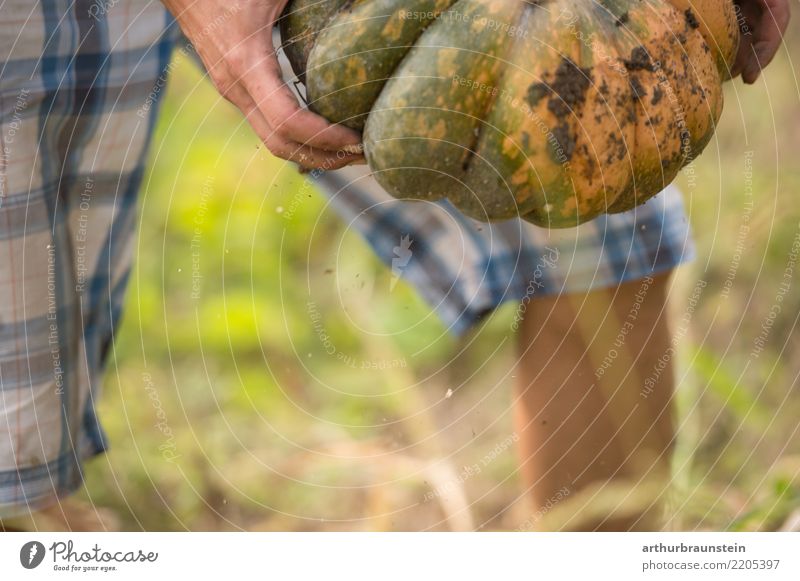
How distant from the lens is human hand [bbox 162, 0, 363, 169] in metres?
0.72

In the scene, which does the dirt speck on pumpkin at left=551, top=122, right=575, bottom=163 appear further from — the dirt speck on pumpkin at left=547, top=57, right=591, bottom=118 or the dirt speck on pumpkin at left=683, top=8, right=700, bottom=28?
the dirt speck on pumpkin at left=683, top=8, right=700, bottom=28

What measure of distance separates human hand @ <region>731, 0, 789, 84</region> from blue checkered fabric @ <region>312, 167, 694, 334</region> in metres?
0.20

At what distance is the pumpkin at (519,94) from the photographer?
654 mm

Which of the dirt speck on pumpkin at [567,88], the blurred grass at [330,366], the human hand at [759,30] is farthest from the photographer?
the blurred grass at [330,366]

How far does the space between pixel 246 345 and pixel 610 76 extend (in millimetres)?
544

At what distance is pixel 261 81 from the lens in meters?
0.74

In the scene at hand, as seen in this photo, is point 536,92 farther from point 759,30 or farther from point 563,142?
point 759,30

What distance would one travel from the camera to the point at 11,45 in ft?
2.97

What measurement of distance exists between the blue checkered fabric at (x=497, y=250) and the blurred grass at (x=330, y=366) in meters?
0.02

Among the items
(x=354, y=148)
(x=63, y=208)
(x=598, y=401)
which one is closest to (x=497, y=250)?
(x=598, y=401)

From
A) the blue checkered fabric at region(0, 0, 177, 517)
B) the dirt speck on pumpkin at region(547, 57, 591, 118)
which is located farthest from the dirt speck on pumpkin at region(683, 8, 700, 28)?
the blue checkered fabric at region(0, 0, 177, 517)

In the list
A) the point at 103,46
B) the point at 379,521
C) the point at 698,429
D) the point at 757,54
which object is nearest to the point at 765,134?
the point at 757,54

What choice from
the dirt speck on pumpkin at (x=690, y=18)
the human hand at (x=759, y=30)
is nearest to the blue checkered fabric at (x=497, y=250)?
the human hand at (x=759, y=30)

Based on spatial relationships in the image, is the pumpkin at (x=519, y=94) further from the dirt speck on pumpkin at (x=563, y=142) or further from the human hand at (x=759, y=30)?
the human hand at (x=759, y=30)
